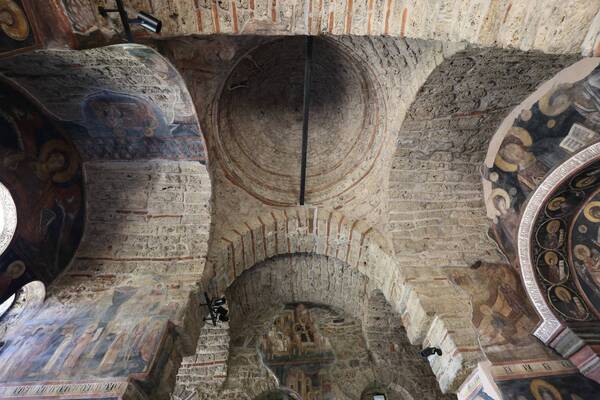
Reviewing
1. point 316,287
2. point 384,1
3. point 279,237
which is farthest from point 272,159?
point 384,1

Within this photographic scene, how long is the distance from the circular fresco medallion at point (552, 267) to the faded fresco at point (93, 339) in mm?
4618

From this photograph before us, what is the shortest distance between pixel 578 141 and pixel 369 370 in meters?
4.67

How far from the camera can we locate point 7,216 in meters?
3.33

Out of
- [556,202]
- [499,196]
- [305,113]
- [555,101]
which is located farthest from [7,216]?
[556,202]

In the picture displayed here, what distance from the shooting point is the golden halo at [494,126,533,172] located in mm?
3910

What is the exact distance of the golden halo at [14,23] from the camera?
2.16 meters

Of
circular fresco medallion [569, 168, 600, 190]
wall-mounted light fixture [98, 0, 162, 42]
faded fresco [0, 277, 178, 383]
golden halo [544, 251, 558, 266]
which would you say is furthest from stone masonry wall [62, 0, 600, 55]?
faded fresco [0, 277, 178, 383]

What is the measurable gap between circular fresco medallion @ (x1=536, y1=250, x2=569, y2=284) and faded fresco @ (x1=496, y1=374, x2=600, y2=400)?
3.68 feet

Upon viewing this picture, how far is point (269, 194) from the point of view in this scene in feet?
16.9

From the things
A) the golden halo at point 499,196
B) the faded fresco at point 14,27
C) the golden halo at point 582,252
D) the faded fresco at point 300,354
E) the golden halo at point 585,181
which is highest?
the faded fresco at point 14,27

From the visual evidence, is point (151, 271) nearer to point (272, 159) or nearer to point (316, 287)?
point (272, 159)

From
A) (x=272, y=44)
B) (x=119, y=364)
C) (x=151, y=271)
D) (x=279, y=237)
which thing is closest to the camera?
(x=119, y=364)

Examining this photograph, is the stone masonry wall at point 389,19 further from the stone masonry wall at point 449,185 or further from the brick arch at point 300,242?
the brick arch at point 300,242

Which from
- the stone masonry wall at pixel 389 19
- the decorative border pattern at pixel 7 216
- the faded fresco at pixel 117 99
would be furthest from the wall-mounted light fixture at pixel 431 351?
the decorative border pattern at pixel 7 216
